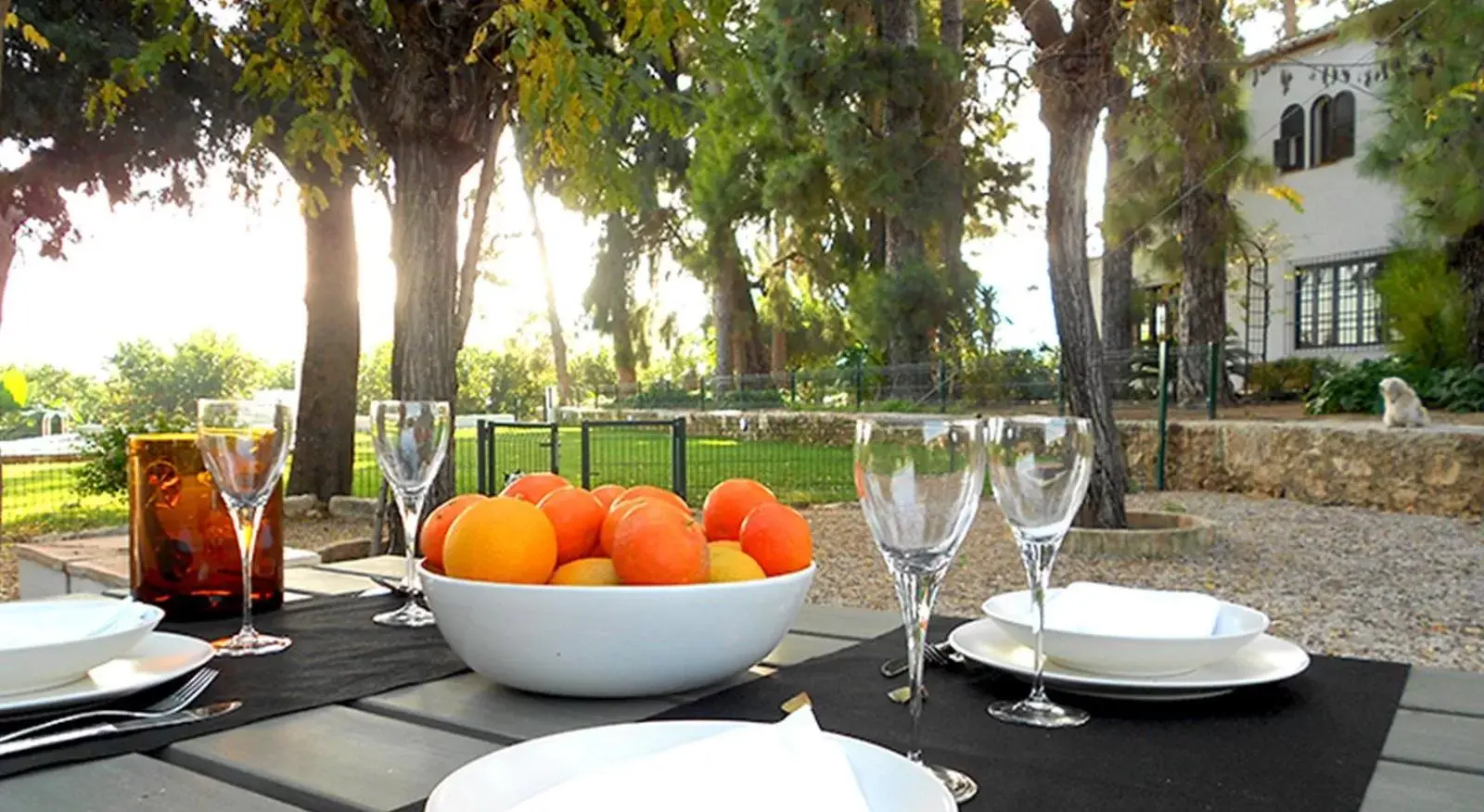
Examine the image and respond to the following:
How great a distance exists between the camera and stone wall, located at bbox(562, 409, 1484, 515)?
7.35 m

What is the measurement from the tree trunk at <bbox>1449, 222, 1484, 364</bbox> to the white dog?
269 centimetres

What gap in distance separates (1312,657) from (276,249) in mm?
8784

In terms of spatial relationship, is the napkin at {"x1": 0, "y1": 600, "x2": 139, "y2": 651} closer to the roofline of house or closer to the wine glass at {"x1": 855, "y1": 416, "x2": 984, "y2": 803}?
the wine glass at {"x1": 855, "y1": 416, "x2": 984, "y2": 803}

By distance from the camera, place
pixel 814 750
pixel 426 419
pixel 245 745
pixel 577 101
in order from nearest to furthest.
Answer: pixel 814 750 → pixel 245 745 → pixel 426 419 → pixel 577 101

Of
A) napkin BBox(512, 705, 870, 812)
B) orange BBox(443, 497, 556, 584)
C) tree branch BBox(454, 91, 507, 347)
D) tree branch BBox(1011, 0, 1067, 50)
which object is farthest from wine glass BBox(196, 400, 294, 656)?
tree branch BBox(1011, 0, 1067, 50)

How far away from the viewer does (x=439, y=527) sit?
3.59 feet

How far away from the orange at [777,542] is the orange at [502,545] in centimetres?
17

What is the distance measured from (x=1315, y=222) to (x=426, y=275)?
1498 cm

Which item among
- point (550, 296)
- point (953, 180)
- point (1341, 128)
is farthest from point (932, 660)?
point (550, 296)

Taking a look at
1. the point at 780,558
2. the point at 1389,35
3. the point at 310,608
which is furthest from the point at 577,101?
the point at 1389,35

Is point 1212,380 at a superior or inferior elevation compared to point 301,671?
superior

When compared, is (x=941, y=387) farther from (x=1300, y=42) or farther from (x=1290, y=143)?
(x=1290, y=143)

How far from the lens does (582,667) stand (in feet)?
3.07

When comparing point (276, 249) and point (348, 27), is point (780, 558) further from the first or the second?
point (276, 249)
